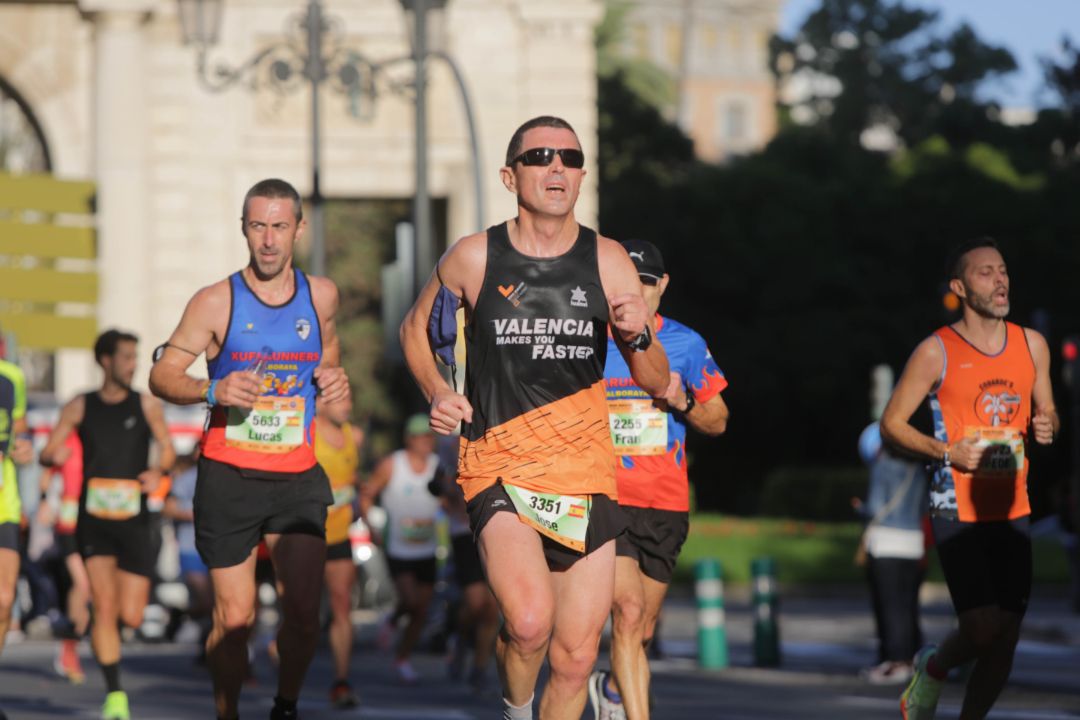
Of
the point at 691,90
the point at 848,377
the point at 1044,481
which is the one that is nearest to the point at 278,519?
the point at 1044,481

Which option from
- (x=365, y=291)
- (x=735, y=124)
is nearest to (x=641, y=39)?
(x=735, y=124)

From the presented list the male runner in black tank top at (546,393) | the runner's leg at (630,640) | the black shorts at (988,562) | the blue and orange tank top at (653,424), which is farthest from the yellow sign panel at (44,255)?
the male runner in black tank top at (546,393)

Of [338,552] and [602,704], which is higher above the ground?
[338,552]

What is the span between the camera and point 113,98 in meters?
31.9

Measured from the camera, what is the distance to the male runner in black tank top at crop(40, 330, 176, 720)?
41.1 feet

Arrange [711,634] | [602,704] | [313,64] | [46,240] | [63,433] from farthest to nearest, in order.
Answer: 1. [46,240]
2. [313,64]
3. [711,634]
4. [63,433]
5. [602,704]

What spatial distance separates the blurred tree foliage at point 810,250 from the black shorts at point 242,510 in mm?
42678

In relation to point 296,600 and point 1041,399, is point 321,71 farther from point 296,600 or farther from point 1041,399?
point 1041,399

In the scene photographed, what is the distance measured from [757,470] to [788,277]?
4.64 meters

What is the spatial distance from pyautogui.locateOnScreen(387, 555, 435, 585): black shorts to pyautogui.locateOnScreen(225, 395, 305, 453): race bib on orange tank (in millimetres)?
7621

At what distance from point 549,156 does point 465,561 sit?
816cm

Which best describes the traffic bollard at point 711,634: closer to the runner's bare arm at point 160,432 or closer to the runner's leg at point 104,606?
the runner's bare arm at point 160,432

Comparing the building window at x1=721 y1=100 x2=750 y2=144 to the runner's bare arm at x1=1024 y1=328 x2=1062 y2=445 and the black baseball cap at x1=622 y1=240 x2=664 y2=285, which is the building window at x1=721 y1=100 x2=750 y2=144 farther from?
the runner's bare arm at x1=1024 y1=328 x2=1062 y2=445

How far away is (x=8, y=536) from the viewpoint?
1128cm
